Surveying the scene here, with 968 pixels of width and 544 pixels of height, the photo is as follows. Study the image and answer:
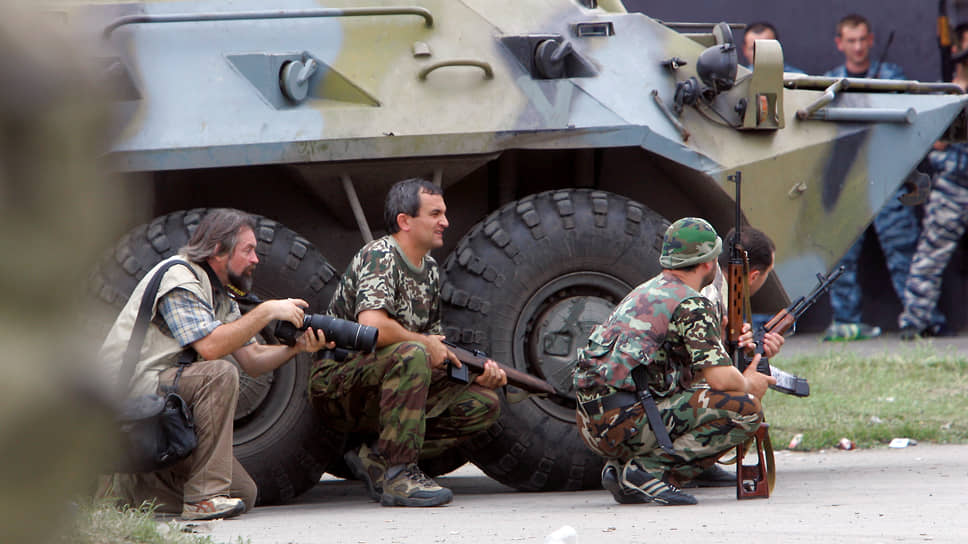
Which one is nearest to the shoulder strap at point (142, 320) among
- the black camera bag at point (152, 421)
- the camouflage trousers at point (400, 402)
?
the black camera bag at point (152, 421)

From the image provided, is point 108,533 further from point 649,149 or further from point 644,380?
point 649,149

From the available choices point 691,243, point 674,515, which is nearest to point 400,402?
point 674,515

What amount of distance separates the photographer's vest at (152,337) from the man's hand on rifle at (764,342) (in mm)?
1979

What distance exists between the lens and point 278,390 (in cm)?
518

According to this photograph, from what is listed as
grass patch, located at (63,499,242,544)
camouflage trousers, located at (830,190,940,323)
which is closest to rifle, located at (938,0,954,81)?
camouflage trousers, located at (830,190,940,323)

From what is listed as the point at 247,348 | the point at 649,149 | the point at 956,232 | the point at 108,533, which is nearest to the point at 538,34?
the point at 649,149

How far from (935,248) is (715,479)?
16.6 ft

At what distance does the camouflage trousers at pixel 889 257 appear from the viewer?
Result: 33.7 feet

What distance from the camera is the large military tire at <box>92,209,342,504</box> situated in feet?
16.6

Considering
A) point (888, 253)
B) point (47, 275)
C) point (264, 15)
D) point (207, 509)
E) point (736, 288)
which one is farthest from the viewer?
point (888, 253)

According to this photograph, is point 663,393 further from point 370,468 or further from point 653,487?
point 370,468

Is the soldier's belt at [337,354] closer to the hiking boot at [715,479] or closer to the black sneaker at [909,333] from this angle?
the hiking boot at [715,479]

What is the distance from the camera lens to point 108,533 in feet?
11.4

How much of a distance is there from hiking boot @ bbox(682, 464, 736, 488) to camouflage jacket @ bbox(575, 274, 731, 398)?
3.03 ft
